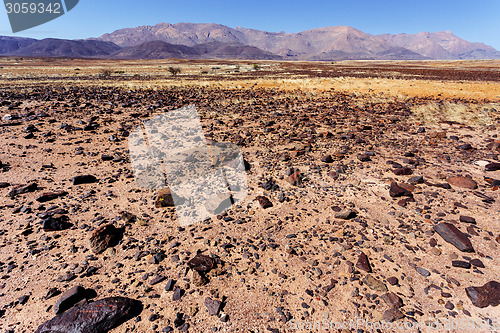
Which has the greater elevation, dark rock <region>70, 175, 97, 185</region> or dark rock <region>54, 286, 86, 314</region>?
dark rock <region>70, 175, 97, 185</region>

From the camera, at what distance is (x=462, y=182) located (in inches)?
246

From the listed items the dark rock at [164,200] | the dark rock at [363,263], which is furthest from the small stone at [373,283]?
the dark rock at [164,200]

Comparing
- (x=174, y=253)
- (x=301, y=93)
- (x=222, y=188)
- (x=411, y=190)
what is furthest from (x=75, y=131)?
(x=301, y=93)

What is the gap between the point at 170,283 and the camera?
3691 mm

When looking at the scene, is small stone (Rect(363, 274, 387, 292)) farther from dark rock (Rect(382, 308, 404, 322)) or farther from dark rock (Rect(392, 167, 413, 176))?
dark rock (Rect(392, 167, 413, 176))

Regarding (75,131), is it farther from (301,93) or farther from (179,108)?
(301,93)

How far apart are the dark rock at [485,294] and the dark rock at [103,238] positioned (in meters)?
5.71

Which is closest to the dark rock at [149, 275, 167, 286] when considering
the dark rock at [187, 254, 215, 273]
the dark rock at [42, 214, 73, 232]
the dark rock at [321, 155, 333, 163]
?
the dark rock at [187, 254, 215, 273]

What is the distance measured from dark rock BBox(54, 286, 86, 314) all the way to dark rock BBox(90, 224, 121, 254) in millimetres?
894

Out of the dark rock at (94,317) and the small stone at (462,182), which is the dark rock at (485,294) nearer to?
the small stone at (462,182)

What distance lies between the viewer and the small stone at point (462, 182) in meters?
6.11

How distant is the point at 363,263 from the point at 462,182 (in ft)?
14.4

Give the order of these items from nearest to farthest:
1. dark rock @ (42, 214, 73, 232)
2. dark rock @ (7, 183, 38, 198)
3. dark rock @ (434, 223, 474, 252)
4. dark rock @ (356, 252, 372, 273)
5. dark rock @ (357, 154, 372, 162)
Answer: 1. dark rock @ (356, 252, 372, 273)
2. dark rock @ (434, 223, 474, 252)
3. dark rock @ (42, 214, 73, 232)
4. dark rock @ (7, 183, 38, 198)
5. dark rock @ (357, 154, 372, 162)

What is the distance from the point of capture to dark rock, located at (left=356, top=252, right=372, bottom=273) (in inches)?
155
